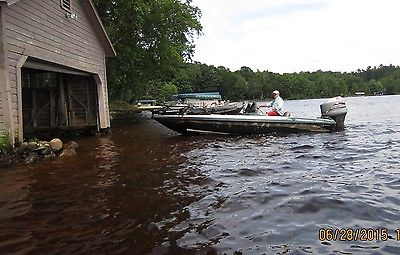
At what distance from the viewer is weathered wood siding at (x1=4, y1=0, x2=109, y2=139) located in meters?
8.94

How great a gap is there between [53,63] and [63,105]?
16.4ft

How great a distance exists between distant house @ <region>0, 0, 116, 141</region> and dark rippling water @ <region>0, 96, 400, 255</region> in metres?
2.34

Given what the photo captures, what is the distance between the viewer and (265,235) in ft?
12.6

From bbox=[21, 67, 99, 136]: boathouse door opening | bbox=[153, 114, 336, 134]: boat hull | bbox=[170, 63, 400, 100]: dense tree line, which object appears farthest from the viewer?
bbox=[170, 63, 400, 100]: dense tree line

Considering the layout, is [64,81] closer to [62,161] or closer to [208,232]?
[62,161]

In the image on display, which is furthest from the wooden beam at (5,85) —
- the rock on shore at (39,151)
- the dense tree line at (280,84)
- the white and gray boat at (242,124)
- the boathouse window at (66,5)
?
the dense tree line at (280,84)

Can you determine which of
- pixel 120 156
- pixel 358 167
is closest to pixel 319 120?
pixel 358 167

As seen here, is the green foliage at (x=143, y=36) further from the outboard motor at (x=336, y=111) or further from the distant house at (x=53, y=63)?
the outboard motor at (x=336, y=111)

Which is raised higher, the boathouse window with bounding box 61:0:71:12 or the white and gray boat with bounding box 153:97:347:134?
the boathouse window with bounding box 61:0:71:12

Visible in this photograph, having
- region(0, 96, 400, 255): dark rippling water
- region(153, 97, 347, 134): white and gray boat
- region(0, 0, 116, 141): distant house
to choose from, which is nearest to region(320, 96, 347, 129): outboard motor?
region(153, 97, 347, 134): white and gray boat

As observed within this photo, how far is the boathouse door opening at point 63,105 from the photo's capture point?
16109 millimetres

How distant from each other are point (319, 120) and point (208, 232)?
36.1 ft

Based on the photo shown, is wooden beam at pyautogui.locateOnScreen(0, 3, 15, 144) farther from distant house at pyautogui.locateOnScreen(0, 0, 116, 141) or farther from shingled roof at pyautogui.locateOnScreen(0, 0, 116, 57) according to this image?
shingled roof at pyautogui.locateOnScreen(0, 0, 116, 57)

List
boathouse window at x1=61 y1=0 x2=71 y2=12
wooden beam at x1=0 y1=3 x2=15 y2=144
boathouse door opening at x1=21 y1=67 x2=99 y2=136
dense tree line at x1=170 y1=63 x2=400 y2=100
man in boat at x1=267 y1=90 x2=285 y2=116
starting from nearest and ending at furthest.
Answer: wooden beam at x1=0 y1=3 x2=15 y2=144 < boathouse window at x1=61 y1=0 x2=71 y2=12 < man in boat at x1=267 y1=90 x2=285 y2=116 < boathouse door opening at x1=21 y1=67 x2=99 y2=136 < dense tree line at x1=170 y1=63 x2=400 y2=100
